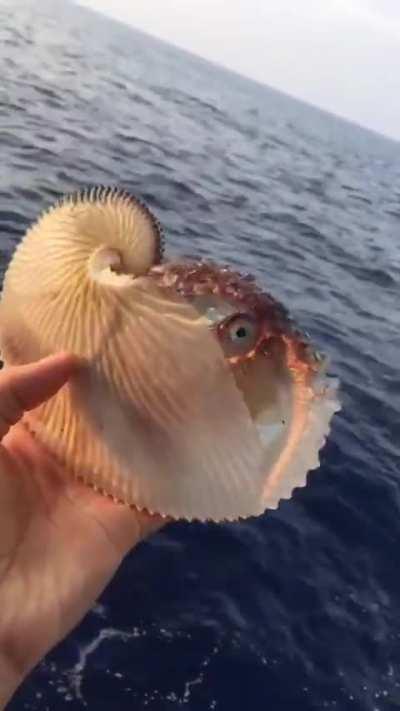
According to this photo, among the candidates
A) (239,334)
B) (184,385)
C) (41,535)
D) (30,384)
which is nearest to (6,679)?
(41,535)

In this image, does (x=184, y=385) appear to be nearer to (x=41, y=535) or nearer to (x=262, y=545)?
(x=41, y=535)

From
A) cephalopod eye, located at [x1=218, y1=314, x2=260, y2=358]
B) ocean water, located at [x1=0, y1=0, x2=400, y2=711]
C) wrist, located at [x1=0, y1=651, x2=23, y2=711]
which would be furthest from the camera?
ocean water, located at [x1=0, y1=0, x2=400, y2=711]

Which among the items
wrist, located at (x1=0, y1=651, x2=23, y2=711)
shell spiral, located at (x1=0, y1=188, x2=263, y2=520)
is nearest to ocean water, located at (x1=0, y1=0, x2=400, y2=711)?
wrist, located at (x1=0, y1=651, x2=23, y2=711)

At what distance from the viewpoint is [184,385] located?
4168 mm

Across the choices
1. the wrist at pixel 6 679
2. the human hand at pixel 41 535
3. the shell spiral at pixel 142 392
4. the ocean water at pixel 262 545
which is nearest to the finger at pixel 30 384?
the human hand at pixel 41 535

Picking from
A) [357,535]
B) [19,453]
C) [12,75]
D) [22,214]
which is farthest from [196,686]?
[12,75]

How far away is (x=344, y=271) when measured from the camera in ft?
90.6

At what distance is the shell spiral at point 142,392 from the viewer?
4168 millimetres

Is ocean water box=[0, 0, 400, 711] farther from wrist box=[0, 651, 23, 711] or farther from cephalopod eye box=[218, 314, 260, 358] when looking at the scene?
cephalopod eye box=[218, 314, 260, 358]

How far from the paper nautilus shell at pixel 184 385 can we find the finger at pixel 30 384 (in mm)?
119

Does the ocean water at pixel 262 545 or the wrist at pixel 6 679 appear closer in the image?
the wrist at pixel 6 679

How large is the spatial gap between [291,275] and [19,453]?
63.6 feet

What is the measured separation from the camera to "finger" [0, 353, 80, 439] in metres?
4.09

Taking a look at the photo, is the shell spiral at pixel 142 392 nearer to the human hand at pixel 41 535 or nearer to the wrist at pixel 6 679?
the human hand at pixel 41 535
